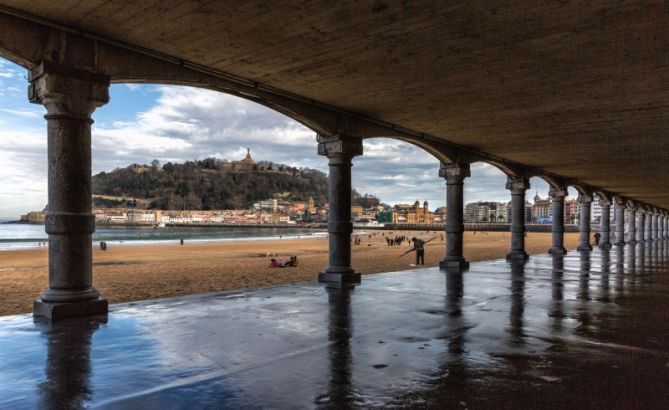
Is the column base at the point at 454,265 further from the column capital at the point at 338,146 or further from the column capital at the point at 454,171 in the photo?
the column capital at the point at 338,146

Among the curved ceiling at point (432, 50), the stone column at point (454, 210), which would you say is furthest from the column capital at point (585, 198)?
the curved ceiling at point (432, 50)

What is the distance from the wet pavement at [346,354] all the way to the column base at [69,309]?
235 mm

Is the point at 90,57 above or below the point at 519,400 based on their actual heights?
above

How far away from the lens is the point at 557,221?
2494cm

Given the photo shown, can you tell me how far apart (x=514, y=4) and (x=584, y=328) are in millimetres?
4591

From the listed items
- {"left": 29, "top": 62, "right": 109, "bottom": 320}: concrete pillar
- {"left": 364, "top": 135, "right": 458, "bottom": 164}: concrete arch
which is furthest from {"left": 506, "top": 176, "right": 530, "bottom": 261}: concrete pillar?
{"left": 29, "top": 62, "right": 109, "bottom": 320}: concrete pillar

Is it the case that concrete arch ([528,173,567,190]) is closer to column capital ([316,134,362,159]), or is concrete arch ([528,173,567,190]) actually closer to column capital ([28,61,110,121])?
column capital ([316,134,362,159])

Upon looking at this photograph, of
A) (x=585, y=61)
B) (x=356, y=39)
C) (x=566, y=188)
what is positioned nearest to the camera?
(x=356, y=39)

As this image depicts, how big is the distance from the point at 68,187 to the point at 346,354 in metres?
5.21

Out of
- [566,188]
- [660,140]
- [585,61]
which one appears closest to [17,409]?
[585,61]

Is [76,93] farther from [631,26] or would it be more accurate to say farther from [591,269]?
[591,269]

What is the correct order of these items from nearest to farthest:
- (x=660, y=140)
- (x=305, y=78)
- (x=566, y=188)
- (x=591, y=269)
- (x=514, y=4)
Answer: (x=514, y=4), (x=305, y=78), (x=660, y=140), (x=591, y=269), (x=566, y=188)

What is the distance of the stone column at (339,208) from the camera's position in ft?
39.1

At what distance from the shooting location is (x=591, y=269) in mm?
16031
